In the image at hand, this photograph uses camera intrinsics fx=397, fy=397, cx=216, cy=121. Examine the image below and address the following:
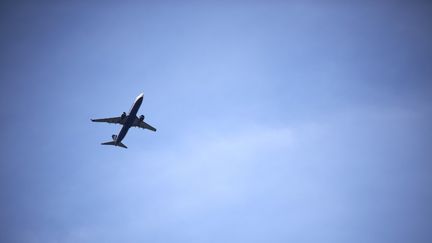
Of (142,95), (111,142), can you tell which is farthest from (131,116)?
(111,142)

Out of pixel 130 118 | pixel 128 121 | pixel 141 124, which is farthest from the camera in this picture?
pixel 141 124

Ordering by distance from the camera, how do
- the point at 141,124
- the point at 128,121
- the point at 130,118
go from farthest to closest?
the point at 141,124
the point at 128,121
the point at 130,118

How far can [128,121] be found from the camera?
86062mm

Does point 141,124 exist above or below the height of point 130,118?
above

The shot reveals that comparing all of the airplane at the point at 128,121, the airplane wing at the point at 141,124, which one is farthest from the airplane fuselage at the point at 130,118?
the airplane wing at the point at 141,124

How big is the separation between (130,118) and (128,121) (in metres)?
1.20

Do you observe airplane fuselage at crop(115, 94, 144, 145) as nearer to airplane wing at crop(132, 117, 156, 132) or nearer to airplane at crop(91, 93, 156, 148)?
airplane at crop(91, 93, 156, 148)

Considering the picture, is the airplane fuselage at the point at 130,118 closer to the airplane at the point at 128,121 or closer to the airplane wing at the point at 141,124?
the airplane at the point at 128,121

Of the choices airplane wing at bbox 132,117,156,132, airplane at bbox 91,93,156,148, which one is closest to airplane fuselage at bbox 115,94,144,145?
airplane at bbox 91,93,156,148

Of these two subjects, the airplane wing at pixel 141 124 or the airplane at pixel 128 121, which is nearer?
the airplane at pixel 128 121

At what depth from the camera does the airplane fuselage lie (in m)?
81.5

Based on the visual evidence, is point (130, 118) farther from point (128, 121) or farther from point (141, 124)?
point (141, 124)

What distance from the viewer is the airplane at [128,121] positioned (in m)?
82.5

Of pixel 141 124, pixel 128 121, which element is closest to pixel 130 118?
pixel 128 121
